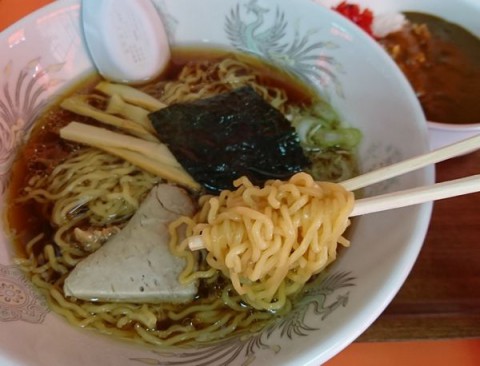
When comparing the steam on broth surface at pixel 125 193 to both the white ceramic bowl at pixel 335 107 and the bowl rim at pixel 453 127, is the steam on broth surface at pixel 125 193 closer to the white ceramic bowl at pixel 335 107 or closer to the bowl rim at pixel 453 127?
the white ceramic bowl at pixel 335 107

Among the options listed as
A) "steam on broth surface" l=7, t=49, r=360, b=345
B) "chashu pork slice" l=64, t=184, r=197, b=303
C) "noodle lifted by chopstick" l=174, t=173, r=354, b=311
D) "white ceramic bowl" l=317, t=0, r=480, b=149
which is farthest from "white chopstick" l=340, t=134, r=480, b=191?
"white ceramic bowl" l=317, t=0, r=480, b=149

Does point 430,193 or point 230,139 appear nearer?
point 430,193

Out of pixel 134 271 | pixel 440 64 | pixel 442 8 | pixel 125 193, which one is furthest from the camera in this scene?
pixel 442 8

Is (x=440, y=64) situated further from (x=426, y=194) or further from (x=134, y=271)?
(x=134, y=271)

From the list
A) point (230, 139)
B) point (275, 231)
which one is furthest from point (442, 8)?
point (275, 231)

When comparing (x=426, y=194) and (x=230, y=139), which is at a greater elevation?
(x=426, y=194)

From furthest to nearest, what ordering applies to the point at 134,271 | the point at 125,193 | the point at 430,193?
the point at 125,193 < the point at 134,271 < the point at 430,193

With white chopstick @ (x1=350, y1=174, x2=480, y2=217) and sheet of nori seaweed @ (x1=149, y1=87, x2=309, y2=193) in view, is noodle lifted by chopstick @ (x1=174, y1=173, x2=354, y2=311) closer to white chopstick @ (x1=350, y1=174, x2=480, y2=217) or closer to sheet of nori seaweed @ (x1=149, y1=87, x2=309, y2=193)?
white chopstick @ (x1=350, y1=174, x2=480, y2=217)

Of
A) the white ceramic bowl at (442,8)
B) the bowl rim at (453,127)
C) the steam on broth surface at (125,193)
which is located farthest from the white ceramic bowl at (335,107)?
the white ceramic bowl at (442,8)

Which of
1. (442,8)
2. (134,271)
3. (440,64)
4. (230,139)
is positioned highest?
(442,8)
